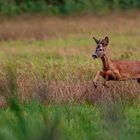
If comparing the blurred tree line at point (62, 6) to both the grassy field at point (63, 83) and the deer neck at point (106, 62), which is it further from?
the deer neck at point (106, 62)

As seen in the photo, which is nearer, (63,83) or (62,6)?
(63,83)

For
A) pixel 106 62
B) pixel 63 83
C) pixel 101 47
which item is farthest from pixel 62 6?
pixel 63 83

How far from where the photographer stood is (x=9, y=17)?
1168 inches

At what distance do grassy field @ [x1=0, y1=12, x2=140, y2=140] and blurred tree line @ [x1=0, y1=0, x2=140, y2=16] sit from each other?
526mm

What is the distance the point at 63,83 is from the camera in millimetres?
11047

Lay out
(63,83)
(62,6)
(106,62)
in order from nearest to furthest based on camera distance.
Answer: (63,83), (106,62), (62,6)

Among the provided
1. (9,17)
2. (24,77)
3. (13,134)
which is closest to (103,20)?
(9,17)

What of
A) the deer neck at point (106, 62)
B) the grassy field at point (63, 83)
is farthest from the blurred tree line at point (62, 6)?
the deer neck at point (106, 62)

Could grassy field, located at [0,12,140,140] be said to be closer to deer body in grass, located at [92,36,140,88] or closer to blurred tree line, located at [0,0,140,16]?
deer body in grass, located at [92,36,140,88]

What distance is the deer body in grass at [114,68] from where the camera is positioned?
36.4 feet

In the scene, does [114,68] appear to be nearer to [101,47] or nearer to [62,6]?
[101,47]

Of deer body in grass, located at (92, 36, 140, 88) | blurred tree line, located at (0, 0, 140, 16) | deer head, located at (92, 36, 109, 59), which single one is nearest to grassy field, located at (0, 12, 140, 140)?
deer body in grass, located at (92, 36, 140, 88)

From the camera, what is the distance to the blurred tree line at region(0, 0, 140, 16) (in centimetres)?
3038

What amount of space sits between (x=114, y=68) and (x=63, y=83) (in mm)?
762
